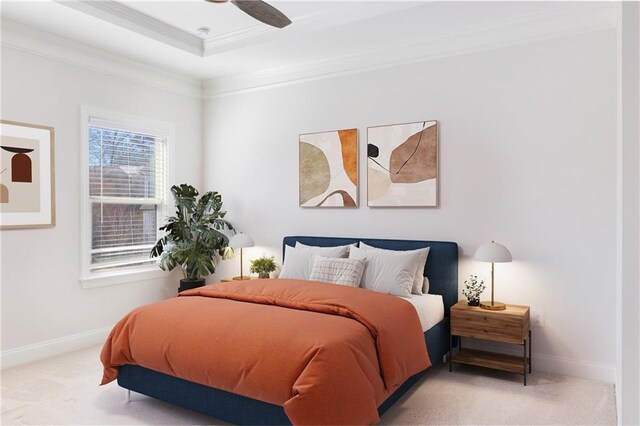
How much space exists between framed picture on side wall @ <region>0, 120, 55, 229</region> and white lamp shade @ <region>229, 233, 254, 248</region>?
5.48ft

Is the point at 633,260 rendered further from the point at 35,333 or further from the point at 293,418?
the point at 35,333

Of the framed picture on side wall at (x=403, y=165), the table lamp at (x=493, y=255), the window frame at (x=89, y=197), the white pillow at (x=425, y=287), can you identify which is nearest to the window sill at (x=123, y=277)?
the window frame at (x=89, y=197)

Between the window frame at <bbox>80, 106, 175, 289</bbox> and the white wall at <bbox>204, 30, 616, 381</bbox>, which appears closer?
the white wall at <bbox>204, 30, 616, 381</bbox>

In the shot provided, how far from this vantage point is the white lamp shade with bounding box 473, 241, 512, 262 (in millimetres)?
3547

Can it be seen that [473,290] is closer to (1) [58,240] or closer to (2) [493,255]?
(2) [493,255]

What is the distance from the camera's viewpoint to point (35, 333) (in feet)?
13.1

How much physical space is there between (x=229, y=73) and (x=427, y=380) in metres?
3.78

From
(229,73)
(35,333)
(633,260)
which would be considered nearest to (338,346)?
(633,260)

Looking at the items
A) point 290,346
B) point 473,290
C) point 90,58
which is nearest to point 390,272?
point 473,290

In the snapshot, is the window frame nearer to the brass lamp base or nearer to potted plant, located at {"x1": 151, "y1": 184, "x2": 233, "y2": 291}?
potted plant, located at {"x1": 151, "y1": 184, "x2": 233, "y2": 291}

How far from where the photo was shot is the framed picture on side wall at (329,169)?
459cm

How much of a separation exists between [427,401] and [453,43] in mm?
2913

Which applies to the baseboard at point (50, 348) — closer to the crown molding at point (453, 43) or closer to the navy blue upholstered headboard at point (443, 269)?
the crown molding at point (453, 43)

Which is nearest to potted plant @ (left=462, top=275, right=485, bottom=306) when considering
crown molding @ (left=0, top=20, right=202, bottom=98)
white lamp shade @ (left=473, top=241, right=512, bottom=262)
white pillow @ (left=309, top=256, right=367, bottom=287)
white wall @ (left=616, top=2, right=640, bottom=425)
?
white lamp shade @ (left=473, top=241, right=512, bottom=262)
